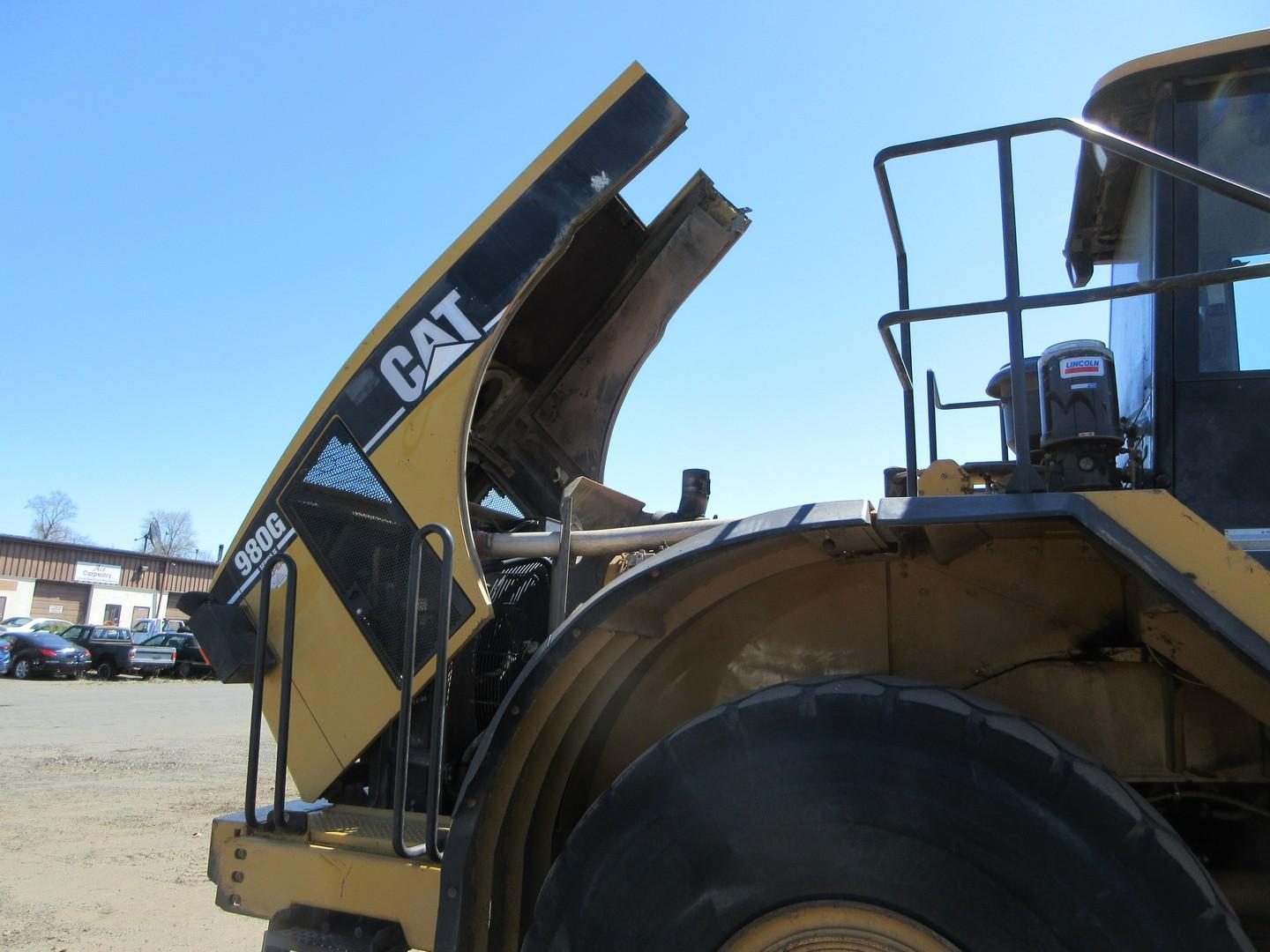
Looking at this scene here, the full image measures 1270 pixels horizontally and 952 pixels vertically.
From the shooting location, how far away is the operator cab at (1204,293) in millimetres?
2035

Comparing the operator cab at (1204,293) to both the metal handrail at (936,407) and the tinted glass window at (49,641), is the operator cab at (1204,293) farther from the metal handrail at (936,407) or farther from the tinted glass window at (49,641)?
the tinted glass window at (49,641)

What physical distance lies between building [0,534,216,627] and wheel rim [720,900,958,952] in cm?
4538

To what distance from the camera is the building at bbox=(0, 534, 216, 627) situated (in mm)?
41031

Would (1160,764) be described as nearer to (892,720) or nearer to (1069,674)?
(1069,674)

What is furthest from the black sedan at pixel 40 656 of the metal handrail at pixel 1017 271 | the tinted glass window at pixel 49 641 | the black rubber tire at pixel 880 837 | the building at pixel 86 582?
the metal handrail at pixel 1017 271

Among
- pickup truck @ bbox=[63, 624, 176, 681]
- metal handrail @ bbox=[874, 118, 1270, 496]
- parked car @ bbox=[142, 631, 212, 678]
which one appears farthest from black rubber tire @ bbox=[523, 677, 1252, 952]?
parked car @ bbox=[142, 631, 212, 678]

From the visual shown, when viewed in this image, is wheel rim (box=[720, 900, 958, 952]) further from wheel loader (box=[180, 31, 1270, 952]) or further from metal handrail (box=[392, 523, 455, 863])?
metal handrail (box=[392, 523, 455, 863])

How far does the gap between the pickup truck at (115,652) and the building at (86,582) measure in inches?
664

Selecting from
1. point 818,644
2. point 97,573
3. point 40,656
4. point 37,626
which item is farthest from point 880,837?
point 97,573

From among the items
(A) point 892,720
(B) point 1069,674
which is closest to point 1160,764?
(B) point 1069,674

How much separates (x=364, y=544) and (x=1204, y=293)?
241 centimetres

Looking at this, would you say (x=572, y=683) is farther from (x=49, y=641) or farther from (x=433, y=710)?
(x=49, y=641)

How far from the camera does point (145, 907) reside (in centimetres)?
480

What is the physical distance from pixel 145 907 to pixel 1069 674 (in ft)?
16.0
